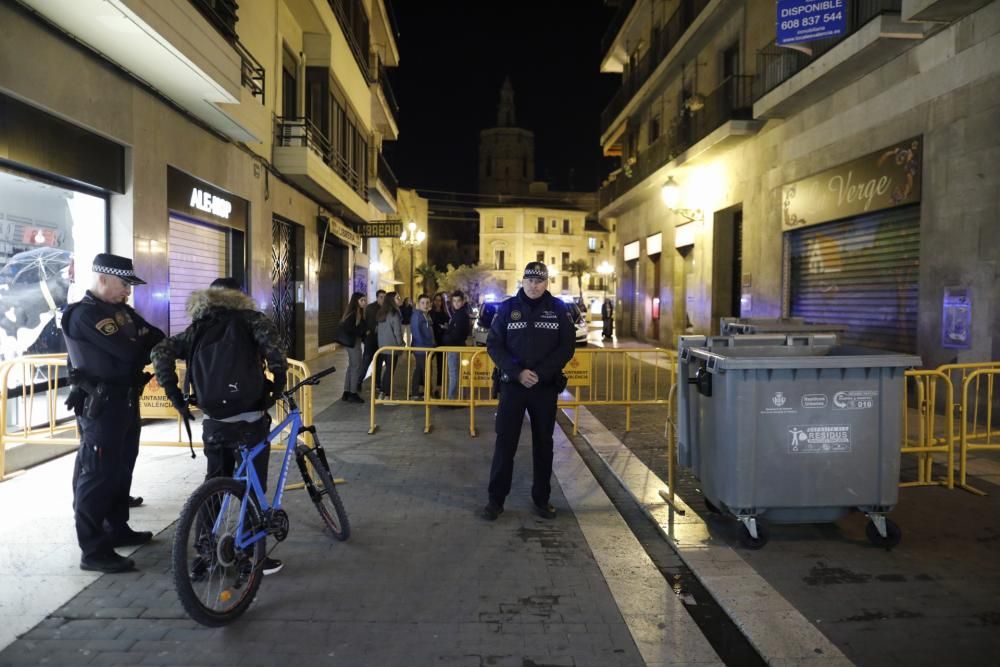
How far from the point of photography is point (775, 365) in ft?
15.2

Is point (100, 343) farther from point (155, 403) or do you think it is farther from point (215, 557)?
point (155, 403)

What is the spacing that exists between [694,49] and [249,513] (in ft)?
70.5

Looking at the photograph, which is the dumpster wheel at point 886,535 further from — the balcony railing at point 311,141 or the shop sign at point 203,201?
the balcony railing at point 311,141

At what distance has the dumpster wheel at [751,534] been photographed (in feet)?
15.8

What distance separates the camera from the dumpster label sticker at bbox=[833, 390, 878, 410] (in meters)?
4.73

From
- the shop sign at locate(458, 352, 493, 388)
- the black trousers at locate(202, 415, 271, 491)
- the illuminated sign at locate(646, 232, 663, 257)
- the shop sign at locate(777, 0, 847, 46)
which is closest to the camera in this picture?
the black trousers at locate(202, 415, 271, 491)

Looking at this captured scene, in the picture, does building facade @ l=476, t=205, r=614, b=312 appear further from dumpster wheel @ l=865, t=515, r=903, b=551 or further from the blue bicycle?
the blue bicycle

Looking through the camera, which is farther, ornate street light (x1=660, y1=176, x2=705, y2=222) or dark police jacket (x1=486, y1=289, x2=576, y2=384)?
ornate street light (x1=660, y1=176, x2=705, y2=222)

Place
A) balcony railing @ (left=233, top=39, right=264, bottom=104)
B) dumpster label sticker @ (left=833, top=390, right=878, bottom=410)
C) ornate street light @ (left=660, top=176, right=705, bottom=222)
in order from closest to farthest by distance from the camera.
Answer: dumpster label sticker @ (left=833, top=390, right=878, bottom=410) < balcony railing @ (left=233, top=39, right=264, bottom=104) < ornate street light @ (left=660, top=176, right=705, bottom=222)

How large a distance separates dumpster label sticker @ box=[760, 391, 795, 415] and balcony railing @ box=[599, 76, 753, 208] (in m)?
13.9

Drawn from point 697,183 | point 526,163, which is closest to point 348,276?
point 697,183

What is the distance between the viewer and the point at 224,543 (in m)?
3.73

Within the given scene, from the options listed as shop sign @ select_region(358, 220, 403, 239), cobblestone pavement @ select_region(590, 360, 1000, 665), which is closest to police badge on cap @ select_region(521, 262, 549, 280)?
cobblestone pavement @ select_region(590, 360, 1000, 665)

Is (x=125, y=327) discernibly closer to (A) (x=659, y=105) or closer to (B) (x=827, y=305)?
(B) (x=827, y=305)
